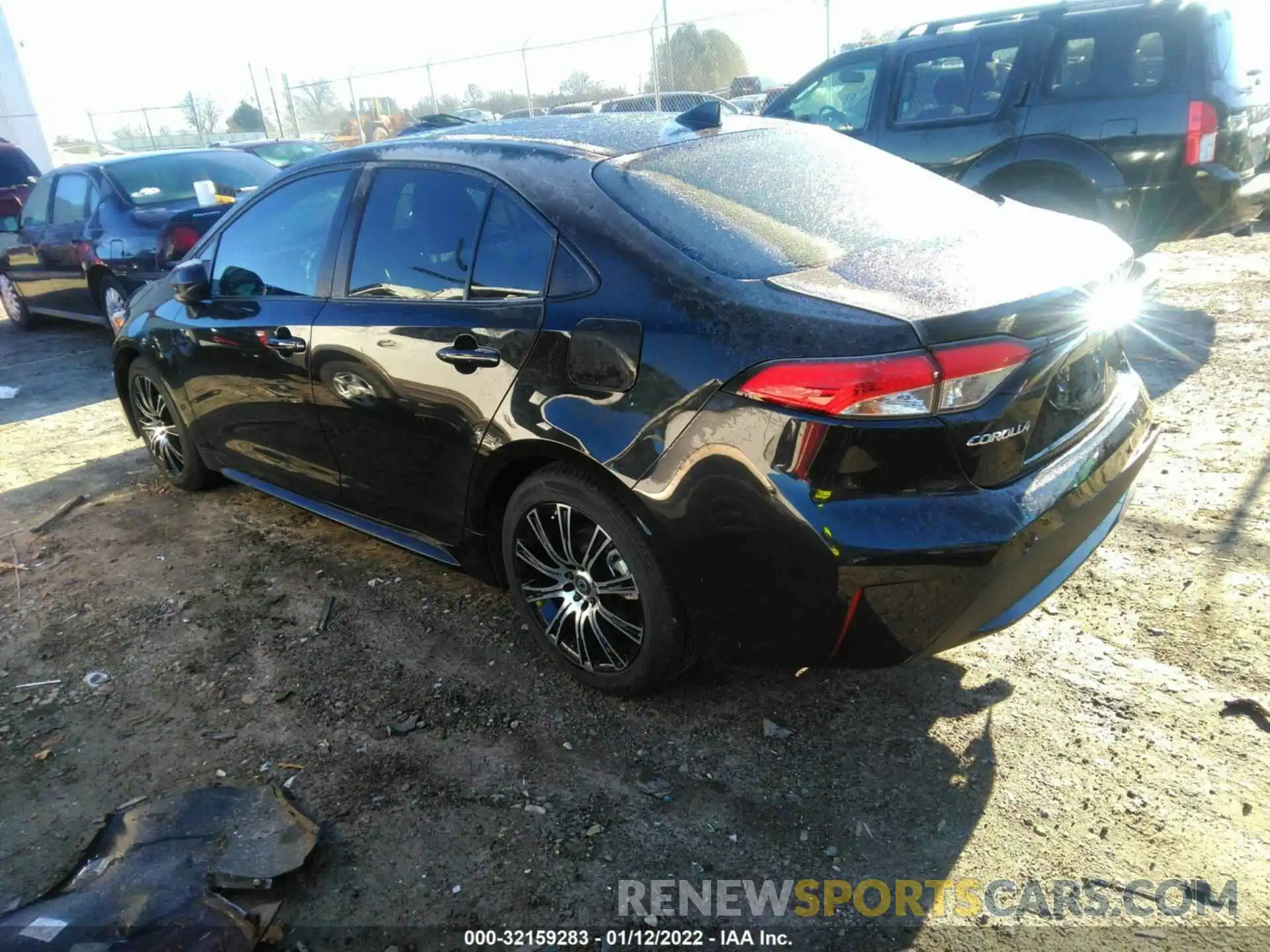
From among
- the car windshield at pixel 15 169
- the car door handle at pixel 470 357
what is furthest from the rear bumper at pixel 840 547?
the car windshield at pixel 15 169

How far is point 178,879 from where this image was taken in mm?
2229

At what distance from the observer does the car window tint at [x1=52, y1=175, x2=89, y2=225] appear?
7.98m

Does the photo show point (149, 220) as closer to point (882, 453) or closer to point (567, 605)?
point (567, 605)

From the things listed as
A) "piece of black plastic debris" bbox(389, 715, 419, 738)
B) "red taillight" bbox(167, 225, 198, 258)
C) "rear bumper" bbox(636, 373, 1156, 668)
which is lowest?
"piece of black plastic debris" bbox(389, 715, 419, 738)

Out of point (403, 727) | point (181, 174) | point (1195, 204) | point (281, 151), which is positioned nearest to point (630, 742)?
point (403, 727)

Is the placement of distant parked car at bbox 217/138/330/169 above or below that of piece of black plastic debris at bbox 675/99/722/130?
below

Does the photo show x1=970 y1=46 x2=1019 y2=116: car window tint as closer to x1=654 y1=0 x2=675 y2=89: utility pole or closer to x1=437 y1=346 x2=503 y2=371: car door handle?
x1=437 y1=346 x2=503 y2=371: car door handle

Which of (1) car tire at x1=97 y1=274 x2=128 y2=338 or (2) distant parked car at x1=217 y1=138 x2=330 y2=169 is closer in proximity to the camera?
(1) car tire at x1=97 y1=274 x2=128 y2=338

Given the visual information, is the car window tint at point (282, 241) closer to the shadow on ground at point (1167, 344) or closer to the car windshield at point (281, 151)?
the shadow on ground at point (1167, 344)

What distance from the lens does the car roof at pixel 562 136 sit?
2941mm

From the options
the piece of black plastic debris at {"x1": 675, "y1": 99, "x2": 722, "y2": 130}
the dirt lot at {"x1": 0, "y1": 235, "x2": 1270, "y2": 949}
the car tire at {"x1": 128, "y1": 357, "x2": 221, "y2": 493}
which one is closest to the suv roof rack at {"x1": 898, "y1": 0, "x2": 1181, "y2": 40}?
the dirt lot at {"x1": 0, "y1": 235, "x2": 1270, "y2": 949}

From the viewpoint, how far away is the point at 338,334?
329 centimetres

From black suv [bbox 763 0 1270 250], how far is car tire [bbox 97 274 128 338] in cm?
636

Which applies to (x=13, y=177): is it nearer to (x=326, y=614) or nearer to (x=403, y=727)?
(x=326, y=614)
